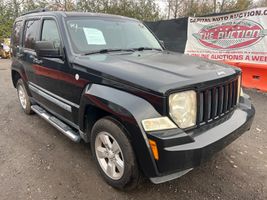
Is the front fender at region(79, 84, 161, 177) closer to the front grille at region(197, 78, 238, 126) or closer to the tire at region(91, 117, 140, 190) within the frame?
the tire at region(91, 117, 140, 190)

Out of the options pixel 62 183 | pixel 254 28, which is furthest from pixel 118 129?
pixel 254 28

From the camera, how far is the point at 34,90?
420cm

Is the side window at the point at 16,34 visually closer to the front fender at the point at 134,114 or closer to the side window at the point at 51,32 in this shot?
the side window at the point at 51,32

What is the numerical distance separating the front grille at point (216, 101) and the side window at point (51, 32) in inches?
79.5

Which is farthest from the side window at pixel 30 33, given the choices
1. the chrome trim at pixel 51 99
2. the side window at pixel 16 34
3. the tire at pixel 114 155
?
the tire at pixel 114 155

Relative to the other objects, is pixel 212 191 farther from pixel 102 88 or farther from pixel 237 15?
pixel 237 15

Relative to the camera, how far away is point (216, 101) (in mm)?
2457

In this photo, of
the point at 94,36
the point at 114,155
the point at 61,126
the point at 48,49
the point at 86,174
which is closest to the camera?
the point at 114,155

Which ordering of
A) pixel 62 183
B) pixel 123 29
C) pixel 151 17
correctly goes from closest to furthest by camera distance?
1. pixel 62 183
2. pixel 123 29
3. pixel 151 17

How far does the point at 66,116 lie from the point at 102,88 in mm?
1089

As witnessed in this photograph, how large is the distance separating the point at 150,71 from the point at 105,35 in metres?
1.31

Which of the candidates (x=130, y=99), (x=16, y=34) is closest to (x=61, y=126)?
(x=130, y=99)

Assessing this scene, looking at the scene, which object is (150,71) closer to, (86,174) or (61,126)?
(86,174)

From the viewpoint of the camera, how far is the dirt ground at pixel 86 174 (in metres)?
2.59
